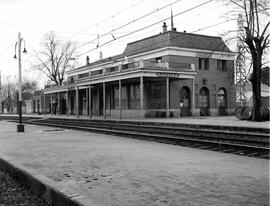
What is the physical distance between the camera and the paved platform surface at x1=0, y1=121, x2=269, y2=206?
15.5 feet

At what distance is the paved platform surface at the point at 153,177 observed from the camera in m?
4.71

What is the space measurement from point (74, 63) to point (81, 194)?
62.7m

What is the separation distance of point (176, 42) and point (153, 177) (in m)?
28.5

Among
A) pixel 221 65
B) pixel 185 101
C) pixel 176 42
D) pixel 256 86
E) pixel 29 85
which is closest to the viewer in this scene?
pixel 256 86

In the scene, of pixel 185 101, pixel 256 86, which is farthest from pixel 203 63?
pixel 256 86

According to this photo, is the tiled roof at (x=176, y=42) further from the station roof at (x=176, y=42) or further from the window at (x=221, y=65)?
the window at (x=221, y=65)

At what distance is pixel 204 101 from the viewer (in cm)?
3516

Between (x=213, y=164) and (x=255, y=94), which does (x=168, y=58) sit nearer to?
(x=255, y=94)

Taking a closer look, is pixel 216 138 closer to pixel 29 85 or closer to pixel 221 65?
pixel 221 65

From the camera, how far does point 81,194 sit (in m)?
4.88

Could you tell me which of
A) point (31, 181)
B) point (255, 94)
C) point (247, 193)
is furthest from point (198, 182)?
point (255, 94)

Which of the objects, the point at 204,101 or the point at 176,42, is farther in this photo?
the point at 204,101

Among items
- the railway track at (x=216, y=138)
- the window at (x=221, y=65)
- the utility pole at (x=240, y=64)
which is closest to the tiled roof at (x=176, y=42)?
the window at (x=221, y=65)

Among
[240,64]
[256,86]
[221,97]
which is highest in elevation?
[240,64]
